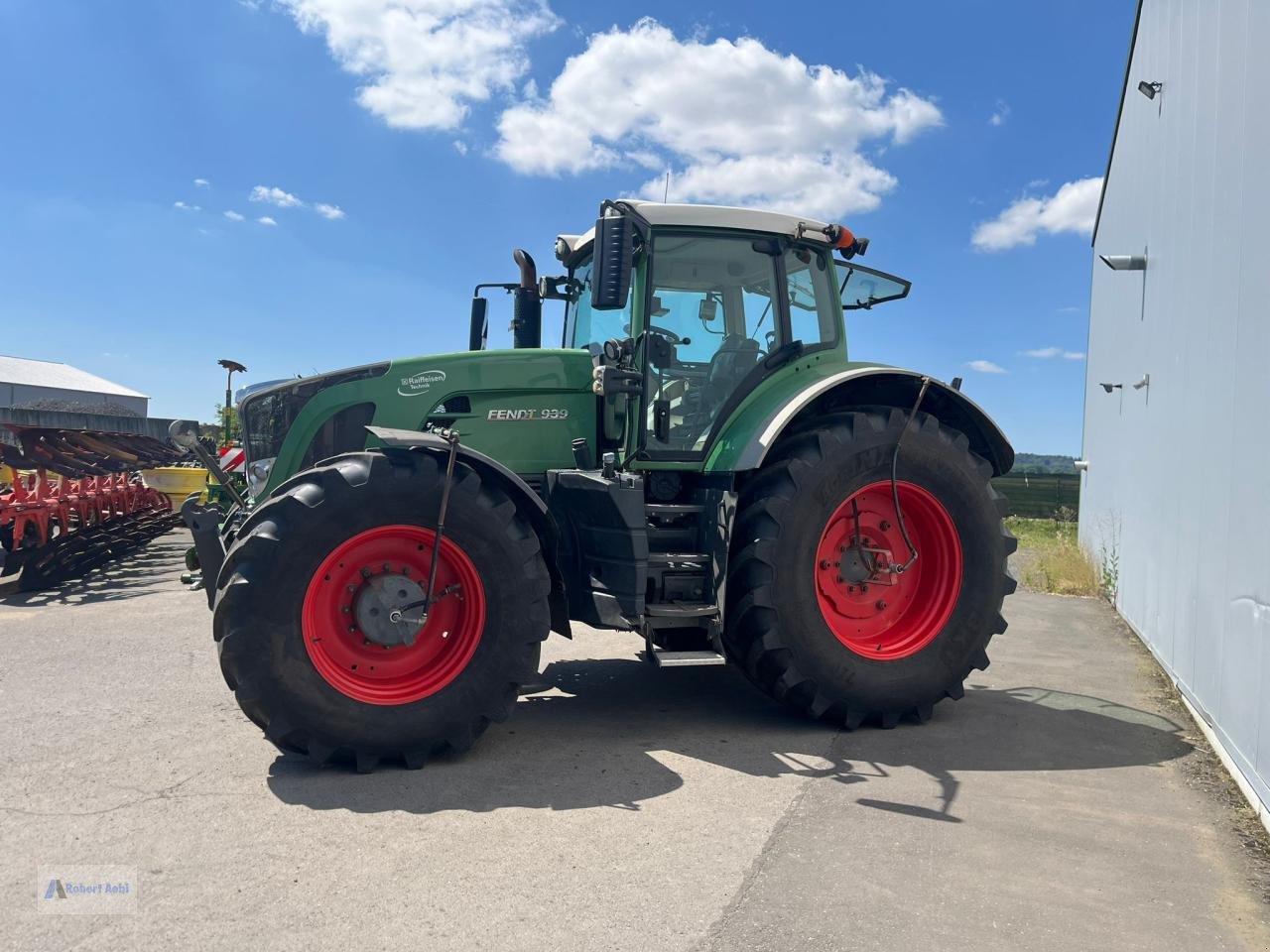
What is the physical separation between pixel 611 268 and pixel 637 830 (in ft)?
→ 7.96

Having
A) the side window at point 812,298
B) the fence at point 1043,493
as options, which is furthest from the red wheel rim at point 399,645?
the fence at point 1043,493

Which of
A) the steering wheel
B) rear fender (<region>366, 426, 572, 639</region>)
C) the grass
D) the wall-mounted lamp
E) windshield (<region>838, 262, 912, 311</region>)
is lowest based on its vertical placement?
the grass

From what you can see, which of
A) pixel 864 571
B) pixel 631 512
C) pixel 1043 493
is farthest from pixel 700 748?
pixel 1043 493

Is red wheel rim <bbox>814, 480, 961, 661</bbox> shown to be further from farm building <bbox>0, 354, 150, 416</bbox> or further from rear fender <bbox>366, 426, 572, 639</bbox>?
farm building <bbox>0, 354, 150, 416</bbox>

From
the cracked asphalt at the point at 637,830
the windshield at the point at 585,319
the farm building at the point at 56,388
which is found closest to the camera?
the cracked asphalt at the point at 637,830

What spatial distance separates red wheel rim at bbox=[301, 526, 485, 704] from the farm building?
4949 cm

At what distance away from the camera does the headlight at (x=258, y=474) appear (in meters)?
4.89

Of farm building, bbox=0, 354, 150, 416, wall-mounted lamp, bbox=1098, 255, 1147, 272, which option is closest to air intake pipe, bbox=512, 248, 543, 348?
wall-mounted lamp, bbox=1098, 255, 1147, 272

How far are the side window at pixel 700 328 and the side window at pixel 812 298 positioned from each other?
14 cm

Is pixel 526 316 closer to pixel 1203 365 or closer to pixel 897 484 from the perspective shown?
pixel 897 484

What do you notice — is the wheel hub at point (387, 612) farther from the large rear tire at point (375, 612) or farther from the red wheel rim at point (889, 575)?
the red wheel rim at point (889, 575)

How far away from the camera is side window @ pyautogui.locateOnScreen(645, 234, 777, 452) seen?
4984 mm

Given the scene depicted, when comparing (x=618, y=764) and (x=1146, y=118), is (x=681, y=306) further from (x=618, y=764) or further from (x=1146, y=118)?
(x=1146, y=118)

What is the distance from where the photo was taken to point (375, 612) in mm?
4008
